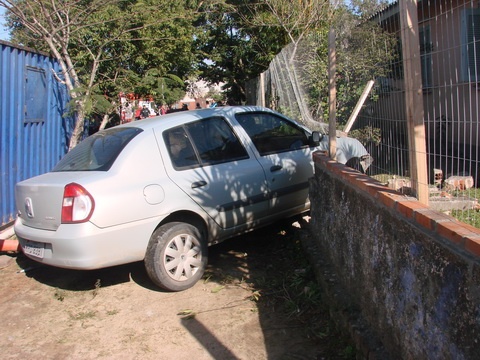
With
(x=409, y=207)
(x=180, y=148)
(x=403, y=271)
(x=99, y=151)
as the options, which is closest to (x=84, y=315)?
(x=99, y=151)

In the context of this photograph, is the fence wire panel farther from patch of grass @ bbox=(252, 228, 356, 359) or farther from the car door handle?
the car door handle

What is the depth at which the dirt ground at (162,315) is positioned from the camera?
11.4 ft

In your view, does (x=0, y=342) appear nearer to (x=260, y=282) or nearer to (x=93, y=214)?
(x=93, y=214)

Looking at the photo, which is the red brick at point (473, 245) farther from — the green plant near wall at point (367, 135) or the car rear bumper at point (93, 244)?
the car rear bumper at point (93, 244)

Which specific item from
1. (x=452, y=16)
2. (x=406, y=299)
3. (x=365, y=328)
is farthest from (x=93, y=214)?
(x=452, y=16)

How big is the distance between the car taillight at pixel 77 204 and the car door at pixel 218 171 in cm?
82

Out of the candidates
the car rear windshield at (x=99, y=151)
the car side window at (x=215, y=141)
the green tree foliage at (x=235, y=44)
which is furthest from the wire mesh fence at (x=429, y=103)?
the green tree foliage at (x=235, y=44)

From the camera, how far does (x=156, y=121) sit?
4887mm

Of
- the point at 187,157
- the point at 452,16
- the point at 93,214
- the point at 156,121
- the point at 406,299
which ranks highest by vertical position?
the point at 452,16

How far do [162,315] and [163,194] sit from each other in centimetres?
108

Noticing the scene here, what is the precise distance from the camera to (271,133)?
5.59 meters

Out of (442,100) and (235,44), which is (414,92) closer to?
(442,100)

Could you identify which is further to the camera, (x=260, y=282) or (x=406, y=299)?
(x=260, y=282)

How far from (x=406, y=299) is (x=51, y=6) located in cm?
767
